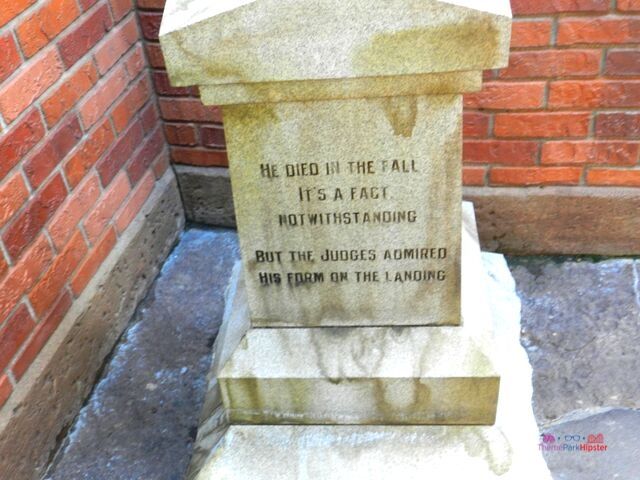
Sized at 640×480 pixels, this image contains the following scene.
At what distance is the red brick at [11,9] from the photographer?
178 cm

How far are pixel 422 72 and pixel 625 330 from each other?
1.39 meters

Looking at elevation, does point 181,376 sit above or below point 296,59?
below

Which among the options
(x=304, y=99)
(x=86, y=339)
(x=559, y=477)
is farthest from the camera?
(x=86, y=339)

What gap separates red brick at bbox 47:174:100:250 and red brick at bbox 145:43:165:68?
1.84 ft

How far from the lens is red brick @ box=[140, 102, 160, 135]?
2.59m

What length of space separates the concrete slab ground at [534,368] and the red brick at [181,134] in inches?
18.6

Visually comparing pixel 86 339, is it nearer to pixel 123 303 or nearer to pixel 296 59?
pixel 123 303

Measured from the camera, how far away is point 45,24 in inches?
77.2

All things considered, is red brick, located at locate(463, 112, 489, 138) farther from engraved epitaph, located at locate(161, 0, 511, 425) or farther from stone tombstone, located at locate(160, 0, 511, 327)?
stone tombstone, located at locate(160, 0, 511, 327)

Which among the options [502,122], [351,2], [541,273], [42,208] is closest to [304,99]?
[351,2]

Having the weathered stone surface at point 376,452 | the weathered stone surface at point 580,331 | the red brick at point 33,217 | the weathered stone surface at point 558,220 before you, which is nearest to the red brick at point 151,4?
the red brick at point 33,217

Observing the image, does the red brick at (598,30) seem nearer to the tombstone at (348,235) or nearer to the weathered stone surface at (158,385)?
the tombstone at (348,235)

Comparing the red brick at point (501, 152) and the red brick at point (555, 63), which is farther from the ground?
the red brick at point (555, 63)

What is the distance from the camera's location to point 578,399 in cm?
209
